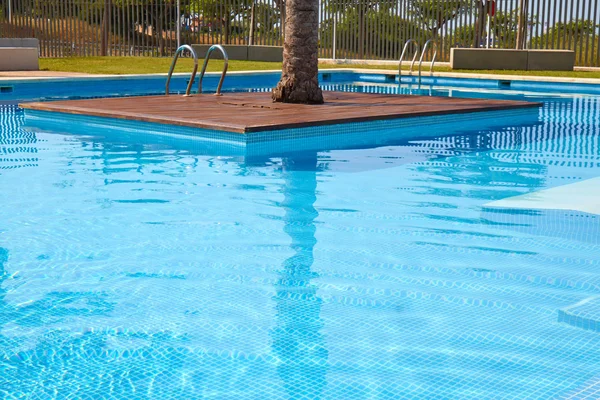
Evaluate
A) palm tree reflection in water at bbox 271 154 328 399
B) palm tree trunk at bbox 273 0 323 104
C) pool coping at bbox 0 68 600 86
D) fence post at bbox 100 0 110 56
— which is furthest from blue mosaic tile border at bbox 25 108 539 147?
fence post at bbox 100 0 110 56

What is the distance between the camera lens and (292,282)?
13.8 feet

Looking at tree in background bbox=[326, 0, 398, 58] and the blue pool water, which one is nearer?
the blue pool water

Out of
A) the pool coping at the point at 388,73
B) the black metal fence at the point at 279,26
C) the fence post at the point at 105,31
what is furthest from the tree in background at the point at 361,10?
the fence post at the point at 105,31

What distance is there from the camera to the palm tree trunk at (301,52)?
10.7 meters

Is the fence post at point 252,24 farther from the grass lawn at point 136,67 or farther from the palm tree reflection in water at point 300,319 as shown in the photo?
the palm tree reflection in water at point 300,319

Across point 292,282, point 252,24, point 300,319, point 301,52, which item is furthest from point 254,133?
point 252,24

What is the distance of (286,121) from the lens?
8797mm

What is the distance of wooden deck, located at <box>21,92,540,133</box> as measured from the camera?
29.1ft

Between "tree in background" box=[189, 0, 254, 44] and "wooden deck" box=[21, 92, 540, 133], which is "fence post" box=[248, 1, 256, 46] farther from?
"wooden deck" box=[21, 92, 540, 133]

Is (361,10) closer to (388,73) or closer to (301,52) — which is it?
(388,73)

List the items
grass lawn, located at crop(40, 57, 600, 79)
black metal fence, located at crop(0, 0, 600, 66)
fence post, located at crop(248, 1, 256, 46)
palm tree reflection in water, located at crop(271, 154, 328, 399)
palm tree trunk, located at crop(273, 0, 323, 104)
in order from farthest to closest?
fence post, located at crop(248, 1, 256, 46)
black metal fence, located at crop(0, 0, 600, 66)
grass lawn, located at crop(40, 57, 600, 79)
palm tree trunk, located at crop(273, 0, 323, 104)
palm tree reflection in water, located at crop(271, 154, 328, 399)

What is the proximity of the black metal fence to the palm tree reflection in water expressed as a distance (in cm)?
1719

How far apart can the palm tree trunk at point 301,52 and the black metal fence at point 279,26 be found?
11.9 metres

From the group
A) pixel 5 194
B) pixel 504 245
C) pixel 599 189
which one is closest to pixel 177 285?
pixel 504 245
